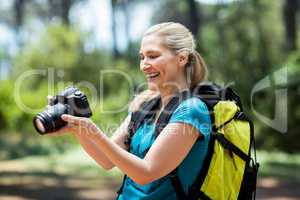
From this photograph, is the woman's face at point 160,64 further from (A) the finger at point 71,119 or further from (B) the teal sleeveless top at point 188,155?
(A) the finger at point 71,119

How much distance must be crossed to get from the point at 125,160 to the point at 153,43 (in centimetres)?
43

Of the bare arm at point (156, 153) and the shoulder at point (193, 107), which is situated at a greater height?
the shoulder at point (193, 107)

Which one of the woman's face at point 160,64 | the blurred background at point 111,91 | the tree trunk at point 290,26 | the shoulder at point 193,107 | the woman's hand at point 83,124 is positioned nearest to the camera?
the woman's hand at point 83,124

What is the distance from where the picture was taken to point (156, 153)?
1595 millimetres

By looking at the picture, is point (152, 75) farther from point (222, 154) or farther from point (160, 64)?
point (222, 154)

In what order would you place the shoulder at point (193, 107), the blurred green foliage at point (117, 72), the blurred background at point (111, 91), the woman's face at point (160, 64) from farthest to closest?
the blurred green foliage at point (117, 72)
the blurred background at point (111, 91)
the woman's face at point (160, 64)
the shoulder at point (193, 107)

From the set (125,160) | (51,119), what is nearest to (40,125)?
(51,119)

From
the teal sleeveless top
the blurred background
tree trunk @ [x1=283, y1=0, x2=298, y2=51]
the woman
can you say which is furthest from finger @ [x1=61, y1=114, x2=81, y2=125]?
tree trunk @ [x1=283, y1=0, x2=298, y2=51]

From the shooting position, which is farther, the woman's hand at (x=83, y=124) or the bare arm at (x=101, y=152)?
the bare arm at (x=101, y=152)

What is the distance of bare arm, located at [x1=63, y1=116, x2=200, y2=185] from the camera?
1540 millimetres

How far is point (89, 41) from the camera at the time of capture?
61.6 ft

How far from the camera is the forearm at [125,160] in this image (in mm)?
1531

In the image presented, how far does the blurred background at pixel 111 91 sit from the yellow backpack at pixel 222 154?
5.12m

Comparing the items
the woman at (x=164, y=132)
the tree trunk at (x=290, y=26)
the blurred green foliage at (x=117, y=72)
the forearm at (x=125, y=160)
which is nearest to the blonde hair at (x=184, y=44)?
the woman at (x=164, y=132)
